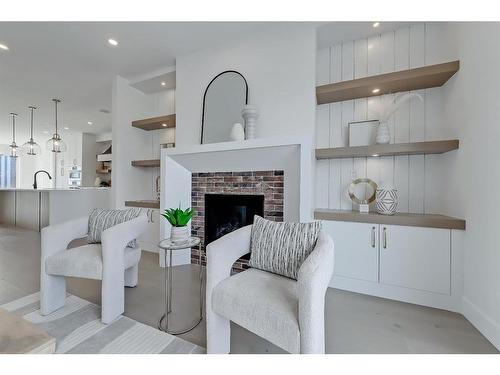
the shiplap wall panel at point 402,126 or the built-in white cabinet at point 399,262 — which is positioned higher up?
the shiplap wall panel at point 402,126

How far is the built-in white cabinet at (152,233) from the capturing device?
10.8 feet

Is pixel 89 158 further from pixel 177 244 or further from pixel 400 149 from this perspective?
pixel 400 149

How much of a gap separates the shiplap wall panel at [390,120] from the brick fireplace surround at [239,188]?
0.57m

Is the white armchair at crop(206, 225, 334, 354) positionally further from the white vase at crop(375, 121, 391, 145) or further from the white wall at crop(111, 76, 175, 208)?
the white wall at crop(111, 76, 175, 208)

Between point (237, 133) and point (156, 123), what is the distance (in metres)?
1.73

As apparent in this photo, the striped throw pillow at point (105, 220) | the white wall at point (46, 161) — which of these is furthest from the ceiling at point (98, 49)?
the white wall at point (46, 161)

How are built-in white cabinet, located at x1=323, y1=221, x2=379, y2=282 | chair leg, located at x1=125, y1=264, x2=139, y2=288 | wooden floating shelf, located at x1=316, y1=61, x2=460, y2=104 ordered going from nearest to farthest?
wooden floating shelf, located at x1=316, y1=61, x2=460, y2=104 → built-in white cabinet, located at x1=323, y1=221, x2=379, y2=282 → chair leg, located at x1=125, y1=264, x2=139, y2=288

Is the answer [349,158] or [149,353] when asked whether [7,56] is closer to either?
[149,353]

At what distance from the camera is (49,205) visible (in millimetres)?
4488

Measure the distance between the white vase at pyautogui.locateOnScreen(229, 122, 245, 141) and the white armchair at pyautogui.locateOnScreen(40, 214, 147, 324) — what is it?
127 cm

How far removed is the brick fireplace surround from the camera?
2469 mm

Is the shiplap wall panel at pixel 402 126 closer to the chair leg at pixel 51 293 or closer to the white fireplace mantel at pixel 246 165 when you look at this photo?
the white fireplace mantel at pixel 246 165

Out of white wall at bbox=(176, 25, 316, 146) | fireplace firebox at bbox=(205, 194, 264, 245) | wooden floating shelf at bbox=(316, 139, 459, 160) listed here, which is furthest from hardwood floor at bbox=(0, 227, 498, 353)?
white wall at bbox=(176, 25, 316, 146)
